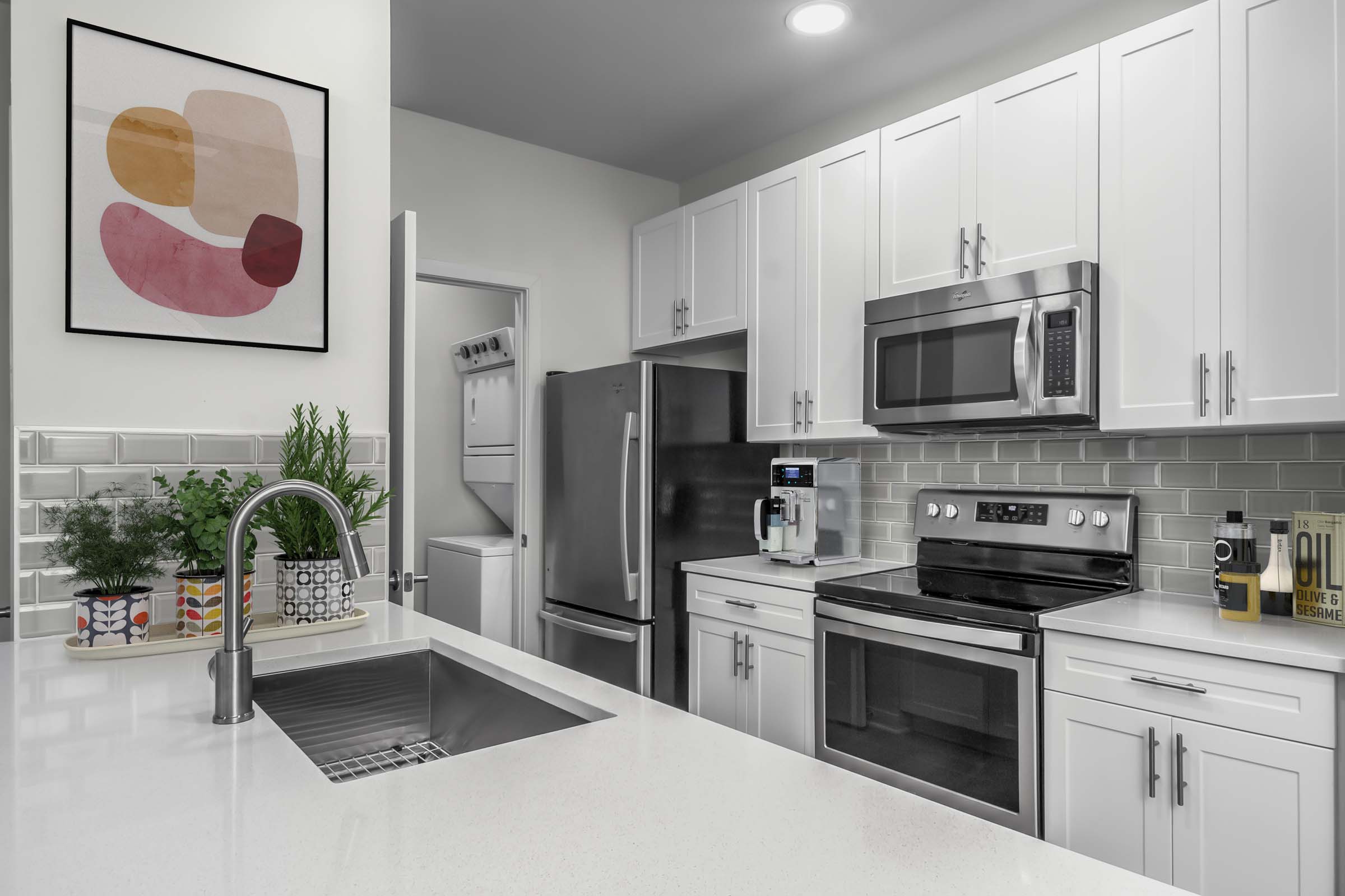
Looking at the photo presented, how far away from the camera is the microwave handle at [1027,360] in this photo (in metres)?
2.21

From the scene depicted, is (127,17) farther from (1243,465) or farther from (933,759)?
(1243,465)

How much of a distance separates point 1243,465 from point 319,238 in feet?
8.25

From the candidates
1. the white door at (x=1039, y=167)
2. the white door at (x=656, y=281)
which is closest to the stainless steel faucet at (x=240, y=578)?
the white door at (x=1039, y=167)

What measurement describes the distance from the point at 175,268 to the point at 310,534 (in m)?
0.68

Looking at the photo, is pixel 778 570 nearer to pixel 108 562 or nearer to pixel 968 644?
pixel 968 644

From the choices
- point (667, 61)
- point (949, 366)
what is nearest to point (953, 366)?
point (949, 366)

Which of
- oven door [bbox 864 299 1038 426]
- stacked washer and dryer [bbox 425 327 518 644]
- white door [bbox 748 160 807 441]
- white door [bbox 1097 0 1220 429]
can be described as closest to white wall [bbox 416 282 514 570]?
stacked washer and dryer [bbox 425 327 518 644]

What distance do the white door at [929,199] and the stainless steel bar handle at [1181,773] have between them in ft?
4.62

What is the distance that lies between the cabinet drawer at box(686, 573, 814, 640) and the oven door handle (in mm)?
84

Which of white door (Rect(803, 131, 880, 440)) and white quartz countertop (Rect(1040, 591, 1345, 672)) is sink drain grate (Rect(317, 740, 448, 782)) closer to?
white quartz countertop (Rect(1040, 591, 1345, 672))

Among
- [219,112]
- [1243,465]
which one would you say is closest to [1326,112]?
[1243,465]

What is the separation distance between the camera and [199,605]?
151 centimetres

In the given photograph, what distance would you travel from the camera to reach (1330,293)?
1768 millimetres

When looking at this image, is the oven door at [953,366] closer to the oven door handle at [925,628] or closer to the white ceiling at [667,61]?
the oven door handle at [925,628]
